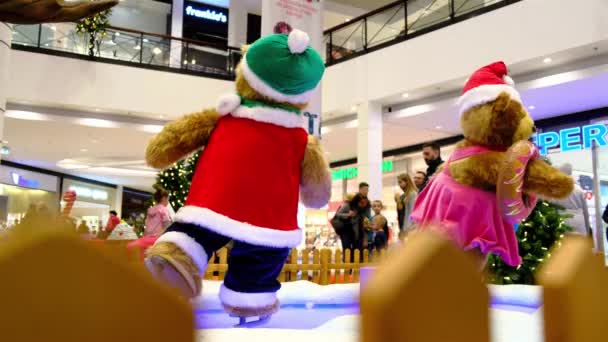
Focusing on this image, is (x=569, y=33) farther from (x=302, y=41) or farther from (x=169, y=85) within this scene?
(x=169, y=85)

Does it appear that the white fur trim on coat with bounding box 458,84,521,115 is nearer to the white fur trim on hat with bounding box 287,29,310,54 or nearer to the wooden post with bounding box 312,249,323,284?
the white fur trim on hat with bounding box 287,29,310,54

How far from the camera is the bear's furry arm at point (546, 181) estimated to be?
9.07ft

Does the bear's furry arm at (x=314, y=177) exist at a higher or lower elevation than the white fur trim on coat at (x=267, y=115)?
lower

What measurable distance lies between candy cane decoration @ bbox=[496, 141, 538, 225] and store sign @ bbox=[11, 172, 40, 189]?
19.2 metres

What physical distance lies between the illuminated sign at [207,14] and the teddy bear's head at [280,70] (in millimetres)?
17311

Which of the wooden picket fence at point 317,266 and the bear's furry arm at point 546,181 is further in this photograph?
the wooden picket fence at point 317,266

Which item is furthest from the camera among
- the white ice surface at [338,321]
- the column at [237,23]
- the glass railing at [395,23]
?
the column at [237,23]

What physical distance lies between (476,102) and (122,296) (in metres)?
2.78

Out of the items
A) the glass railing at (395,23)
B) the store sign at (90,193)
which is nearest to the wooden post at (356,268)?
the glass railing at (395,23)

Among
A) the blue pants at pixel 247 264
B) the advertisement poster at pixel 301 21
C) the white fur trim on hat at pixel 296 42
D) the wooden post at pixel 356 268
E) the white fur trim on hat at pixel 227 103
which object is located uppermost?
the advertisement poster at pixel 301 21

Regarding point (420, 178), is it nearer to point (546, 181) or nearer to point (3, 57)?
point (546, 181)

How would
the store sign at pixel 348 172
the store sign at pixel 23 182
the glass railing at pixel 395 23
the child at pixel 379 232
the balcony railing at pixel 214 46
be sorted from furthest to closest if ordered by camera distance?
the store sign at pixel 23 182
the store sign at pixel 348 172
the balcony railing at pixel 214 46
the glass railing at pixel 395 23
the child at pixel 379 232

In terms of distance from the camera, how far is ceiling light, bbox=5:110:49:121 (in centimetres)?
1196

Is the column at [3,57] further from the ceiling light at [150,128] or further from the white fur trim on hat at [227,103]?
the ceiling light at [150,128]
